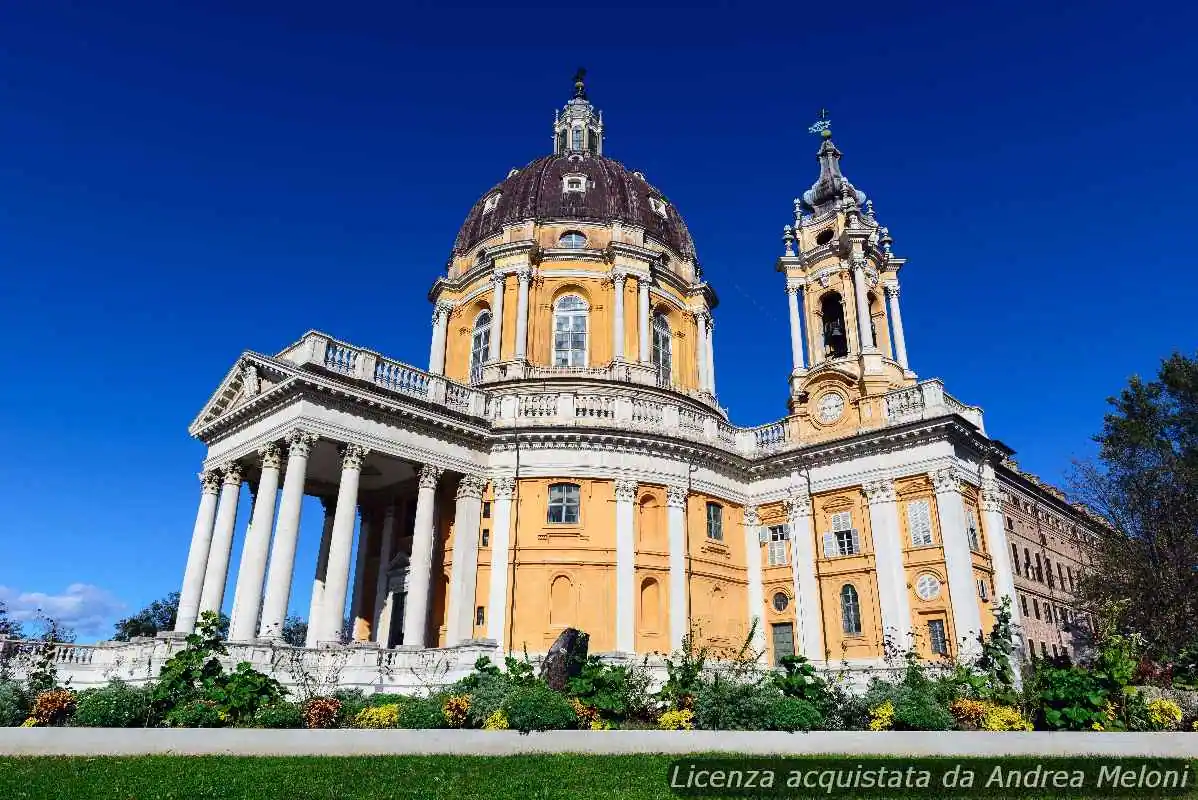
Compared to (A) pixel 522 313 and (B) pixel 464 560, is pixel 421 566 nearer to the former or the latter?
(B) pixel 464 560

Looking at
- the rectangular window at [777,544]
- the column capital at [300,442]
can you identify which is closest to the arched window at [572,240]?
the rectangular window at [777,544]

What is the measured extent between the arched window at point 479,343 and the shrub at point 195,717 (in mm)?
23378

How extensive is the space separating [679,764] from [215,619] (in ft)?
39.5

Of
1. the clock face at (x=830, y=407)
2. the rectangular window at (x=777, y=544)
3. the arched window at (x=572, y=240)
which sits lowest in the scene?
the rectangular window at (x=777, y=544)

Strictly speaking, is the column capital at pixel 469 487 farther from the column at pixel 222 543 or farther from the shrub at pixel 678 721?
the shrub at pixel 678 721

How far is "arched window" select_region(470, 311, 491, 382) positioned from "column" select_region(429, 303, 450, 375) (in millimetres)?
1540

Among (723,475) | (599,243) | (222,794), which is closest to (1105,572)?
(723,475)

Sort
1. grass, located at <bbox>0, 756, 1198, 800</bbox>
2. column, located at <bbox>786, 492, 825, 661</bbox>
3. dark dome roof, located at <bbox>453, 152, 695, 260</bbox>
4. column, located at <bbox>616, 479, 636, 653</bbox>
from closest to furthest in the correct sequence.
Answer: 1. grass, located at <bbox>0, 756, 1198, 800</bbox>
2. column, located at <bbox>616, 479, 636, 653</bbox>
3. column, located at <bbox>786, 492, 825, 661</bbox>
4. dark dome roof, located at <bbox>453, 152, 695, 260</bbox>

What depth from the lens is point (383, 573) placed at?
100ft

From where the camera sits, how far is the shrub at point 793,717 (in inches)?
561

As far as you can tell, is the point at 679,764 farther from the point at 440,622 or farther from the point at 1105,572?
the point at 1105,572

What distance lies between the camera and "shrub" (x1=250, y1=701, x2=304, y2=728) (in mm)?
14047

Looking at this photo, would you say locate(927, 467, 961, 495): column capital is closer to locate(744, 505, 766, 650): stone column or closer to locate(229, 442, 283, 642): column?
locate(744, 505, 766, 650): stone column

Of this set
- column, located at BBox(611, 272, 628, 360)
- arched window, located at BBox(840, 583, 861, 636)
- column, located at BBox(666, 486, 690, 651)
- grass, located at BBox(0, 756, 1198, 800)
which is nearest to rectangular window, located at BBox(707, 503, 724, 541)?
column, located at BBox(666, 486, 690, 651)
